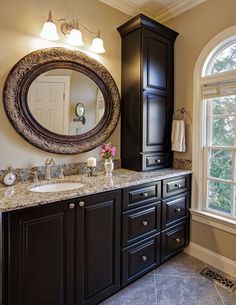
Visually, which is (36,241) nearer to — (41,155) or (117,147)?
(41,155)

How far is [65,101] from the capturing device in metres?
2.03

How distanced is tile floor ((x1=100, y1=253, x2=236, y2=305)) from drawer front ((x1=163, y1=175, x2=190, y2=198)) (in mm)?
749

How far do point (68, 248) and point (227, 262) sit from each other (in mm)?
1604

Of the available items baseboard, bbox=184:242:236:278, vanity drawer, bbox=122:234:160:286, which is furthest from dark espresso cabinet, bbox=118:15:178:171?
baseboard, bbox=184:242:236:278

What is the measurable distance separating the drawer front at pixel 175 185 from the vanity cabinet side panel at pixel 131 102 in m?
0.35

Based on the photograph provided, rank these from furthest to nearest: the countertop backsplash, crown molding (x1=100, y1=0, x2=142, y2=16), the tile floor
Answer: crown molding (x1=100, y1=0, x2=142, y2=16), the countertop backsplash, the tile floor

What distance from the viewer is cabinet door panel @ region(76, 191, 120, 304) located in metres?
1.53

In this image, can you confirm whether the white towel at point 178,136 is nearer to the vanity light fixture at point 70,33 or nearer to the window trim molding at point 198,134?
the window trim molding at point 198,134

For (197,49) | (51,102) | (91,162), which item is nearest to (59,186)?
(91,162)

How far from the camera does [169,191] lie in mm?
2139

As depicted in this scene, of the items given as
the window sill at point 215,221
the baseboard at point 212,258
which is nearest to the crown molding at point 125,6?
the window sill at point 215,221

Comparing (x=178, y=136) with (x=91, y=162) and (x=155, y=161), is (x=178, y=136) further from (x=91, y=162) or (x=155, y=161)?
(x=91, y=162)

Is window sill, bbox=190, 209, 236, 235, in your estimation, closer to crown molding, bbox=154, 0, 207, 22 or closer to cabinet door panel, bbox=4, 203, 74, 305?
cabinet door panel, bbox=4, 203, 74, 305

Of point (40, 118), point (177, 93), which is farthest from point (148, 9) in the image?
point (40, 118)
